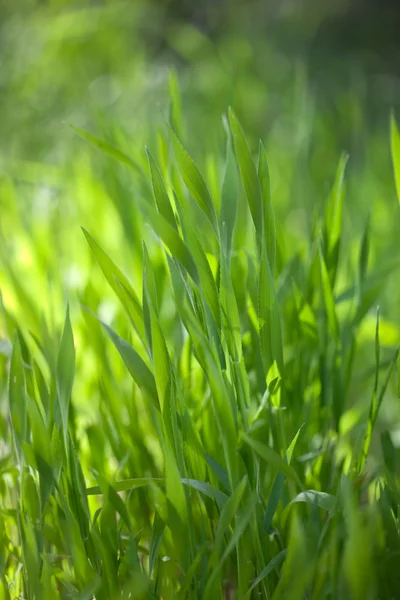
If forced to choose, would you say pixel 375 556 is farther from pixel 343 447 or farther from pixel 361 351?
pixel 361 351

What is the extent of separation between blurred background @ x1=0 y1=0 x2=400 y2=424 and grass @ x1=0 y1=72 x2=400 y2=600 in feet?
0.40

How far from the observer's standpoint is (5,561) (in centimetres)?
54

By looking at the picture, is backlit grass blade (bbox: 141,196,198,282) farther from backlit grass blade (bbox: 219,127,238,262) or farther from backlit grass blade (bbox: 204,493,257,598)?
backlit grass blade (bbox: 204,493,257,598)

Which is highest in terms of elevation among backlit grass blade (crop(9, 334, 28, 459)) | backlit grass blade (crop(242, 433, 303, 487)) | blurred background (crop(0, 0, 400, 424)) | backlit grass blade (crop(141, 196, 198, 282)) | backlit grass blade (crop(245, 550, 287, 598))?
blurred background (crop(0, 0, 400, 424))

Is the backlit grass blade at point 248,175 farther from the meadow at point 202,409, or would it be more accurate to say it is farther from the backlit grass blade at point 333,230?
the backlit grass blade at point 333,230

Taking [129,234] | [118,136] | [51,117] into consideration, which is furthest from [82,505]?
[51,117]

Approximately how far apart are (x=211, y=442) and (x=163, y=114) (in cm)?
30

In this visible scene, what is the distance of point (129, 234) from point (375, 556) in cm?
54

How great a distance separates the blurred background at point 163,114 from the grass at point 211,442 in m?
0.12

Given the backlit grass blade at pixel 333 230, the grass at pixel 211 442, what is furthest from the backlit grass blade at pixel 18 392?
the backlit grass blade at pixel 333 230

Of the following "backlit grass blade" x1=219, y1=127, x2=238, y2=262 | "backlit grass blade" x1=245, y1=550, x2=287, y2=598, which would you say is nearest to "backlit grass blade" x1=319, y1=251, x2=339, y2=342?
"backlit grass blade" x1=219, y1=127, x2=238, y2=262

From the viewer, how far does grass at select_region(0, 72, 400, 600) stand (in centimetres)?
45

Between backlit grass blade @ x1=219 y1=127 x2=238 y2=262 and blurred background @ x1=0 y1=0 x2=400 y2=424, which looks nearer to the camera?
backlit grass blade @ x1=219 y1=127 x2=238 y2=262

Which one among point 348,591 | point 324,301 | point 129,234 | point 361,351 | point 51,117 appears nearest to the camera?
point 348,591
